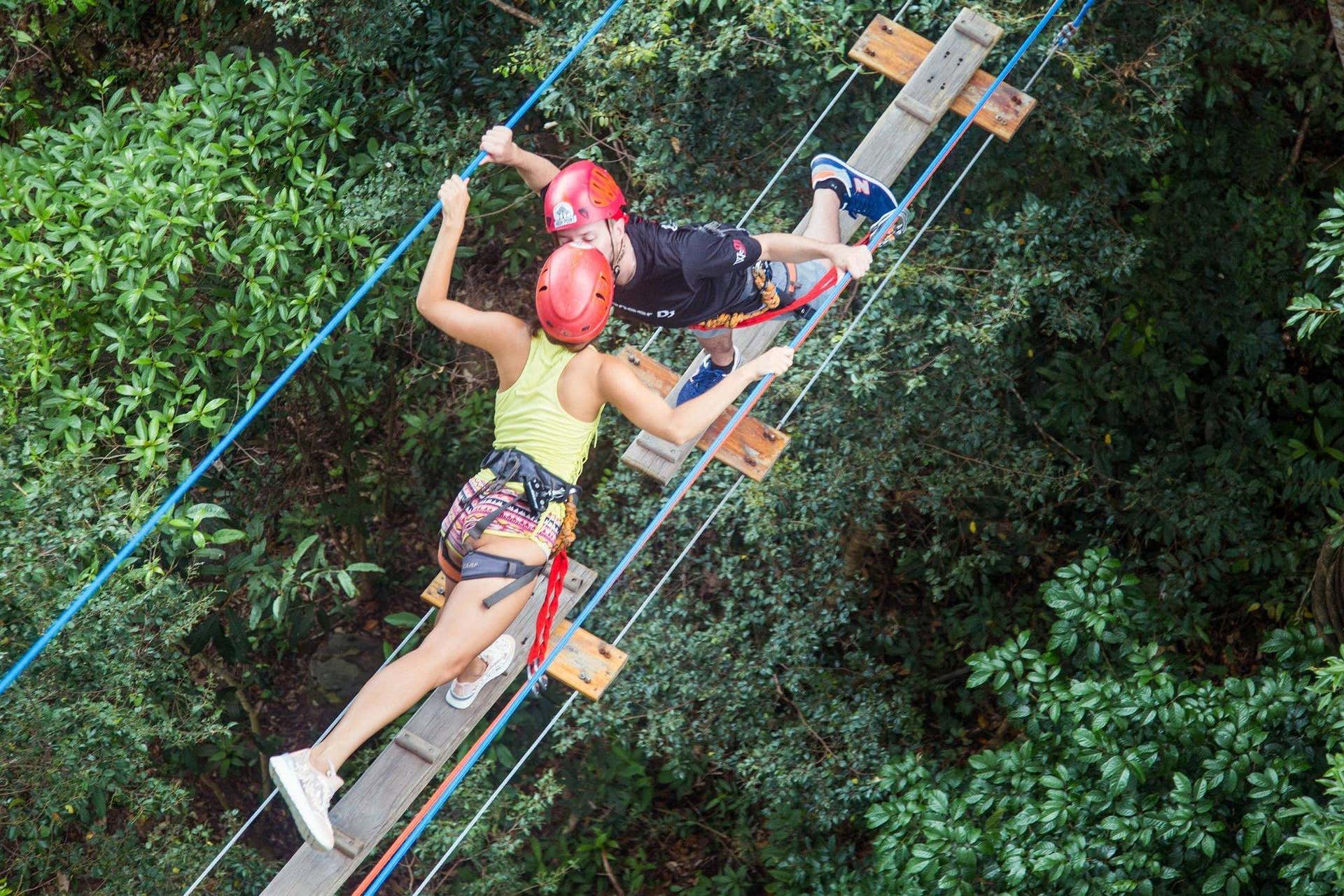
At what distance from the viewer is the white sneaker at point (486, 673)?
3848mm

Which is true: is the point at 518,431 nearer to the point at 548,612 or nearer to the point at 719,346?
the point at 548,612

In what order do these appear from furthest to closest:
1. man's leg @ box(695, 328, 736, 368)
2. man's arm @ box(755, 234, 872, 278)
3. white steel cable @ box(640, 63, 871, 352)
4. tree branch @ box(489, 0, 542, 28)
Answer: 1. tree branch @ box(489, 0, 542, 28)
2. white steel cable @ box(640, 63, 871, 352)
3. man's leg @ box(695, 328, 736, 368)
4. man's arm @ box(755, 234, 872, 278)

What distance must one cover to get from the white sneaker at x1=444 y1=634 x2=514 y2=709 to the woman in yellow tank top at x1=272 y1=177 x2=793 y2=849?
0.13 m

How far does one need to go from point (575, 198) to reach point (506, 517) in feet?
2.69

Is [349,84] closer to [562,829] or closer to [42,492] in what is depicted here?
[42,492]

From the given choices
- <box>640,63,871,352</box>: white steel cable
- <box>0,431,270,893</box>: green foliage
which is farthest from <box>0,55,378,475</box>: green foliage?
<box>640,63,871,352</box>: white steel cable

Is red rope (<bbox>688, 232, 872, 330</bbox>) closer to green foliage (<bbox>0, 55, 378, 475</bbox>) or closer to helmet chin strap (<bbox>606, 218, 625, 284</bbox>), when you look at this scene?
helmet chin strap (<bbox>606, 218, 625, 284</bbox>)

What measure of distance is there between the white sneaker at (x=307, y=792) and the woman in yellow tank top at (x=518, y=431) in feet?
0.03

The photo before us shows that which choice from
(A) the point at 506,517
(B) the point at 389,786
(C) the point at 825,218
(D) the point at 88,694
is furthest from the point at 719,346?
(D) the point at 88,694

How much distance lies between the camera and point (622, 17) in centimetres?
520

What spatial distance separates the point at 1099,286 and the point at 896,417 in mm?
1258

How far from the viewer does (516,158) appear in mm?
3855

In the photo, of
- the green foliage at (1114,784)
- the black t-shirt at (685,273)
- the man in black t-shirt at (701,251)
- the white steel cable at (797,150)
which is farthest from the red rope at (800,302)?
the green foliage at (1114,784)

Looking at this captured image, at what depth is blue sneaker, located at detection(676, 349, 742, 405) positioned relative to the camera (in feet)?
14.2
